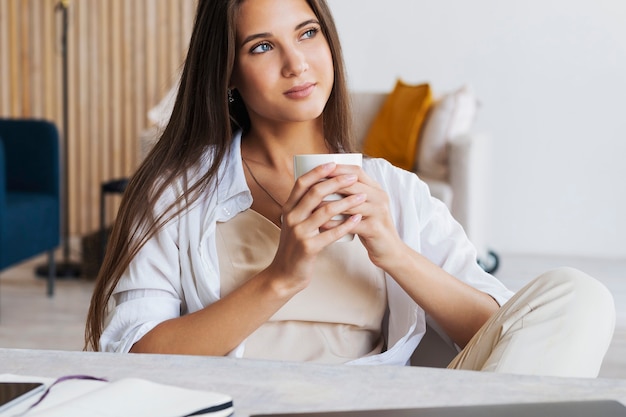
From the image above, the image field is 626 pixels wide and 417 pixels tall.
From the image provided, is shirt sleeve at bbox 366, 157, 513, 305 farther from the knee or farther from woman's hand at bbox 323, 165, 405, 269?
the knee

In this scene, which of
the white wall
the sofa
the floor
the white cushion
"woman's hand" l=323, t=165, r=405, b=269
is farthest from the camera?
the white wall

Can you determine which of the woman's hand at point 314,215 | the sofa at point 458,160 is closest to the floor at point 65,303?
the sofa at point 458,160

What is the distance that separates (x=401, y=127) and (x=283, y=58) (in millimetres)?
2931

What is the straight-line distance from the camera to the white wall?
5.04m

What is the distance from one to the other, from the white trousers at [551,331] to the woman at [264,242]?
0.21 metres

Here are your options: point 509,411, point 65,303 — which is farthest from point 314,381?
point 65,303

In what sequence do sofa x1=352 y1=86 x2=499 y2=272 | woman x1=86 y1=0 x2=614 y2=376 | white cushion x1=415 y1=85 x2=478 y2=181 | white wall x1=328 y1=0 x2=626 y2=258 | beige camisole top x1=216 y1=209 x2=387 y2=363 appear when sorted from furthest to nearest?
1. white wall x1=328 y1=0 x2=626 y2=258
2. white cushion x1=415 y1=85 x2=478 y2=181
3. sofa x1=352 y1=86 x2=499 y2=272
4. beige camisole top x1=216 y1=209 x2=387 y2=363
5. woman x1=86 y1=0 x2=614 y2=376

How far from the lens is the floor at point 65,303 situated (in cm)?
336

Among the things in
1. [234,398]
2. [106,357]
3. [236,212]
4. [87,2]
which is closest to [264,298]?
[236,212]

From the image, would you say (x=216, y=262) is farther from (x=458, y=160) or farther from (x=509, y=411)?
(x=458, y=160)

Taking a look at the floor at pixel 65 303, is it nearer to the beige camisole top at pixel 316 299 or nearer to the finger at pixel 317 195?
the beige camisole top at pixel 316 299

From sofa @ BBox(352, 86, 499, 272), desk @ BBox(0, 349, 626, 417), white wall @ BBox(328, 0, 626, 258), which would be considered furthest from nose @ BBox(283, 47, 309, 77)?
white wall @ BBox(328, 0, 626, 258)

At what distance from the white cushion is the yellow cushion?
0.05 meters

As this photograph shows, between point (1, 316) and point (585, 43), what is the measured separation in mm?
3220
